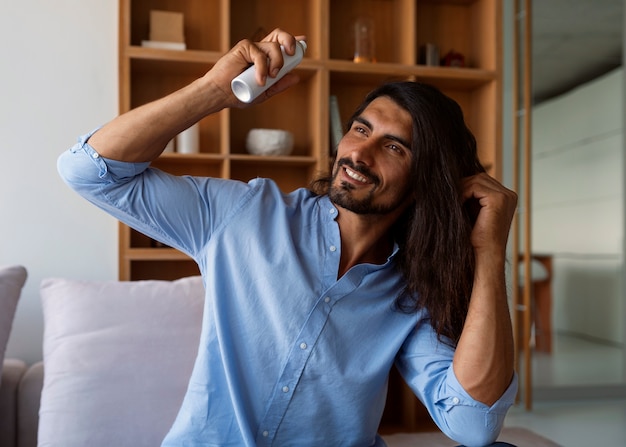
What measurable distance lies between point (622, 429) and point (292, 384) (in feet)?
9.22

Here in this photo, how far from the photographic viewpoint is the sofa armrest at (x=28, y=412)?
1.94m

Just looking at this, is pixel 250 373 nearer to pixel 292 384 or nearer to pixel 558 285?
pixel 292 384

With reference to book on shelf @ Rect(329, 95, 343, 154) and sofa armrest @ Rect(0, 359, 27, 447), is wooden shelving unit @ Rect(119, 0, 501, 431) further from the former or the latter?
sofa armrest @ Rect(0, 359, 27, 447)

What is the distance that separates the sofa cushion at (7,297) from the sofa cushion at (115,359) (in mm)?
86

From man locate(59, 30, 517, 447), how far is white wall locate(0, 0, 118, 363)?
4.82ft

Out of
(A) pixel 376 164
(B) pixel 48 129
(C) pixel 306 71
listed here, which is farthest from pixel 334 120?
(A) pixel 376 164

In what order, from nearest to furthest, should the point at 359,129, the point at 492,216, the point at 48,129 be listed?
1. the point at 492,216
2. the point at 359,129
3. the point at 48,129

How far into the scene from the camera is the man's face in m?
1.46

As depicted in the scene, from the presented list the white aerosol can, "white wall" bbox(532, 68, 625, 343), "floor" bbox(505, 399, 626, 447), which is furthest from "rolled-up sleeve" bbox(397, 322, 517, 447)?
"white wall" bbox(532, 68, 625, 343)

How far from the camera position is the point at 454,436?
1380 millimetres

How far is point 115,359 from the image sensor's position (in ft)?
6.04

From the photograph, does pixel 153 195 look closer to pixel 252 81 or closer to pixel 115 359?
pixel 252 81

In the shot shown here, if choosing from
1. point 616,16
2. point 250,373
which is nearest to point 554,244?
point 616,16

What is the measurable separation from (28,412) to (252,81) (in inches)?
51.5
